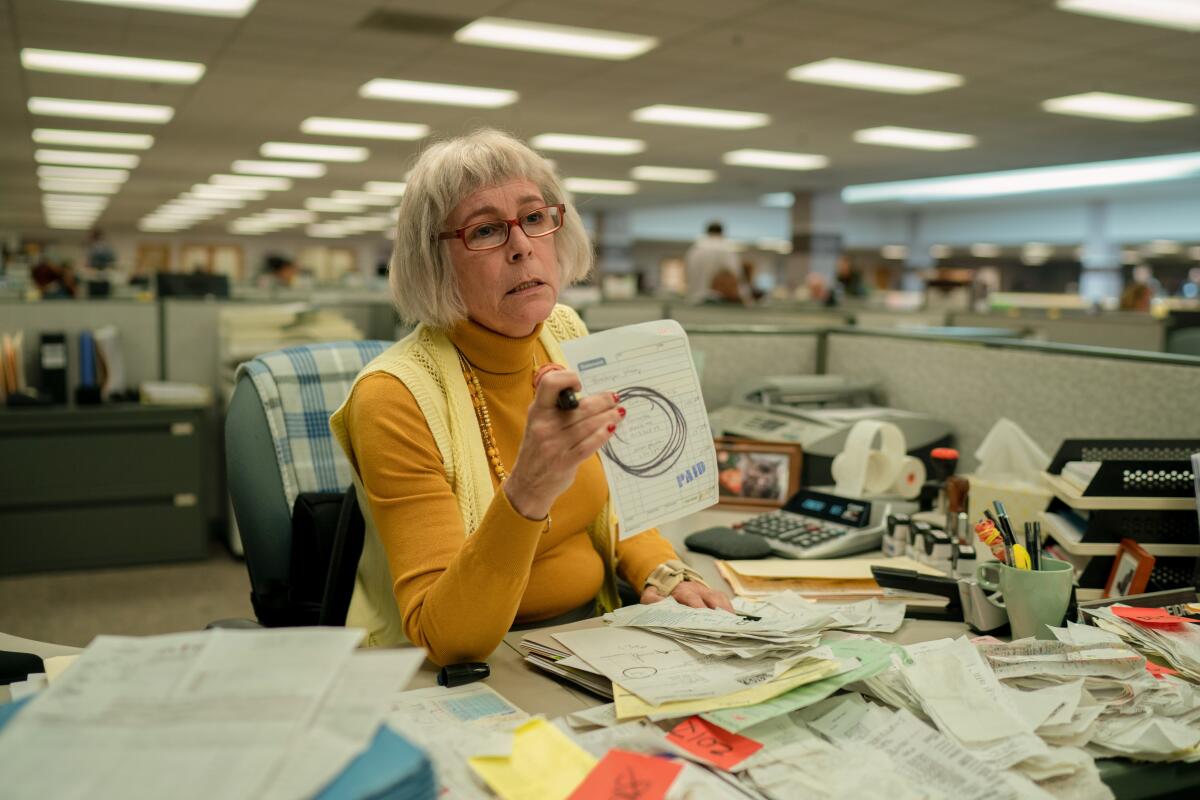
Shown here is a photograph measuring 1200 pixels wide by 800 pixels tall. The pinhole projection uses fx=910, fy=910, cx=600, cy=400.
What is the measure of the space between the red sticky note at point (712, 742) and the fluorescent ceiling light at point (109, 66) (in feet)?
17.7

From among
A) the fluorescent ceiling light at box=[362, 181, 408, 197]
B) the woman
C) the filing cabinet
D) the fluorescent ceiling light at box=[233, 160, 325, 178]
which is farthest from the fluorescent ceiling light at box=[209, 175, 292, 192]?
the woman

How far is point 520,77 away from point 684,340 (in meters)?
4.87

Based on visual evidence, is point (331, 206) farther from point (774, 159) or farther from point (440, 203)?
point (440, 203)

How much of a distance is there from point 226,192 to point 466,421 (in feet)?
38.6

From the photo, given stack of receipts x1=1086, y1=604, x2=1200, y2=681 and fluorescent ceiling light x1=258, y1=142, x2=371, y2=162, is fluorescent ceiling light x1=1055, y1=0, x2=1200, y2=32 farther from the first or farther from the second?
fluorescent ceiling light x1=258, y1=142, x2=371, y2=162

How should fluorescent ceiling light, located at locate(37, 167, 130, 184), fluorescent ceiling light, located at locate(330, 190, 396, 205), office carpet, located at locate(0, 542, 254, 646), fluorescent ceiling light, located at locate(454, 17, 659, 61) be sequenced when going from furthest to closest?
fluorescent ceiling light, located at locate(330, 190, 396, 205), fluorescent ceiling light, located at locate(37, 167, 130, 184), fluorescent ceiling light, located at locate(454, 17, 659, 61), office carpet, located at locate(0, 542, 254, 646)

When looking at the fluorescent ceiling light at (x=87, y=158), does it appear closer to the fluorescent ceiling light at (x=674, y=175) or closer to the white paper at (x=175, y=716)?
the fluorescent ceiling light at (x=674, y=175)

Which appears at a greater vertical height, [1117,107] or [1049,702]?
[1117,107]

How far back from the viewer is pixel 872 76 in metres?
5.42

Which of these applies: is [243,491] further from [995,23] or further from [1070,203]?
[1070,203]

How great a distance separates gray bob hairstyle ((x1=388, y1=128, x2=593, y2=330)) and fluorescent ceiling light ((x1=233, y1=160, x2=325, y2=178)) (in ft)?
28.1

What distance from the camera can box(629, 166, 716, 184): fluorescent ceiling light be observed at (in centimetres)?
964

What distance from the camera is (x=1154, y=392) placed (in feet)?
4.91

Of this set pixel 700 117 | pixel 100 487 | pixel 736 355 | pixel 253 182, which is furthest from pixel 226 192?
pixel 736 355
